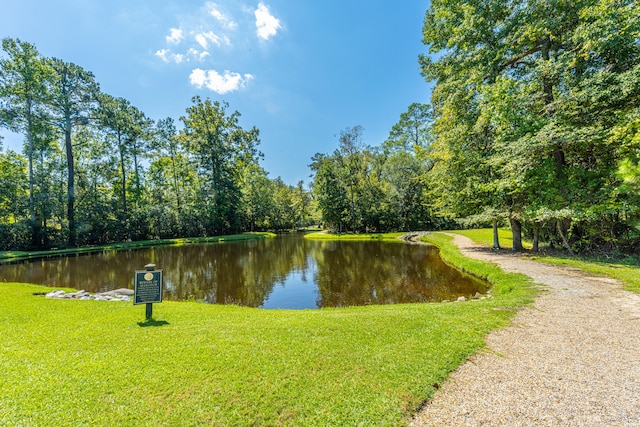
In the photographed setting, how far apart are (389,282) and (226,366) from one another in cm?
863

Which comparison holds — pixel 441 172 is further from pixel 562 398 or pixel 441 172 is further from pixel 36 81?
pixel 36 81

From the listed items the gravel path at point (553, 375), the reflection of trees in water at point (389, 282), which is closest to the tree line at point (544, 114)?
the reflection of trees in water at point (389, 282)

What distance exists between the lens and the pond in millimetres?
9156

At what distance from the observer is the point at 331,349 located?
394 cm

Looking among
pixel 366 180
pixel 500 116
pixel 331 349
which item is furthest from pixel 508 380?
pixel 366 180

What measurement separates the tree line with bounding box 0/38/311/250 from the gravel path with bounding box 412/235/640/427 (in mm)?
32938

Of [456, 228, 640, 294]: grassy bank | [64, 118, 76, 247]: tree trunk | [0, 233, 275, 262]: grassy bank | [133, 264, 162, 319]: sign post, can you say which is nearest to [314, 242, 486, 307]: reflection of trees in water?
[456, 228, 640, 294]: grassy bank

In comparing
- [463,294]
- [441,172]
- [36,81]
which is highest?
[36,81]

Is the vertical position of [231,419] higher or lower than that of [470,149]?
lower

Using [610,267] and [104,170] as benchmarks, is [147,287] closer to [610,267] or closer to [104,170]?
[610,267]

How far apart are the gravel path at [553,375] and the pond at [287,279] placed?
389 centimetres

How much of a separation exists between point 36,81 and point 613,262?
133 ft

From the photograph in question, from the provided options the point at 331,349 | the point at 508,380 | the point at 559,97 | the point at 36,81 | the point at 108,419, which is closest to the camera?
the point at 108,419

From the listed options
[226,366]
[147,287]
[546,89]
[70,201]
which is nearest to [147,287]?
[147,287]
